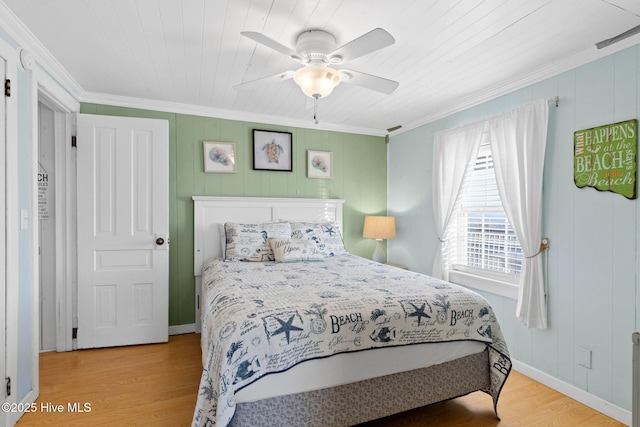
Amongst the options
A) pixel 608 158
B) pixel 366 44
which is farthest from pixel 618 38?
pixel 366 44

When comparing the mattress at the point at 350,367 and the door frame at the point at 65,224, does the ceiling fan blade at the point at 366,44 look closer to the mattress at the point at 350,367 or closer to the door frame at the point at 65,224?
the mattress at the point at 350,367

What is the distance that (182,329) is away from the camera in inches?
137

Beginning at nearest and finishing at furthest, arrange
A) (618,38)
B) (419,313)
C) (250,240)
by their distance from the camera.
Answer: (419,313)
(618,38)
(250,240)

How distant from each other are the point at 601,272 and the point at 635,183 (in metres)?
0.60

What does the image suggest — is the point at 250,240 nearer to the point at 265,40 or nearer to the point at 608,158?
the point at 265,40

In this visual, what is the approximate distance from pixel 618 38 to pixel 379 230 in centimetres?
259

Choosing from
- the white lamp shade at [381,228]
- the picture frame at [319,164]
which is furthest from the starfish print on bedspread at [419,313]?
the picture frame at [319,164]

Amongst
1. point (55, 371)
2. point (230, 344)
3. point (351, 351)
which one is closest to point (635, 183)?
point (351, 351)

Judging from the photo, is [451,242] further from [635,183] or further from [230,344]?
[230,344]

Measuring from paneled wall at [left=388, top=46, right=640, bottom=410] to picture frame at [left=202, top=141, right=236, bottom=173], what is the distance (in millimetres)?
2652

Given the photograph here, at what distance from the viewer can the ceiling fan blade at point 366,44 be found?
1.66 m

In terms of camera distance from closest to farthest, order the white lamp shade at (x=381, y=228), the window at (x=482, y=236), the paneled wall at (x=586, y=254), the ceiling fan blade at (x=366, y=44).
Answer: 1. the ceiling fan blade at (x=366, y=44)
2. the paneled wall at (x=586, y=254)
3. the window at (x=482, y=236)
4. the white lamp shade at (x=381, y=228)

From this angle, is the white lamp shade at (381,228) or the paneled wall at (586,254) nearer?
the paneled wall at (586,254)

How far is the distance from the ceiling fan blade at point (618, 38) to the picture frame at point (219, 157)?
3.16 metres
